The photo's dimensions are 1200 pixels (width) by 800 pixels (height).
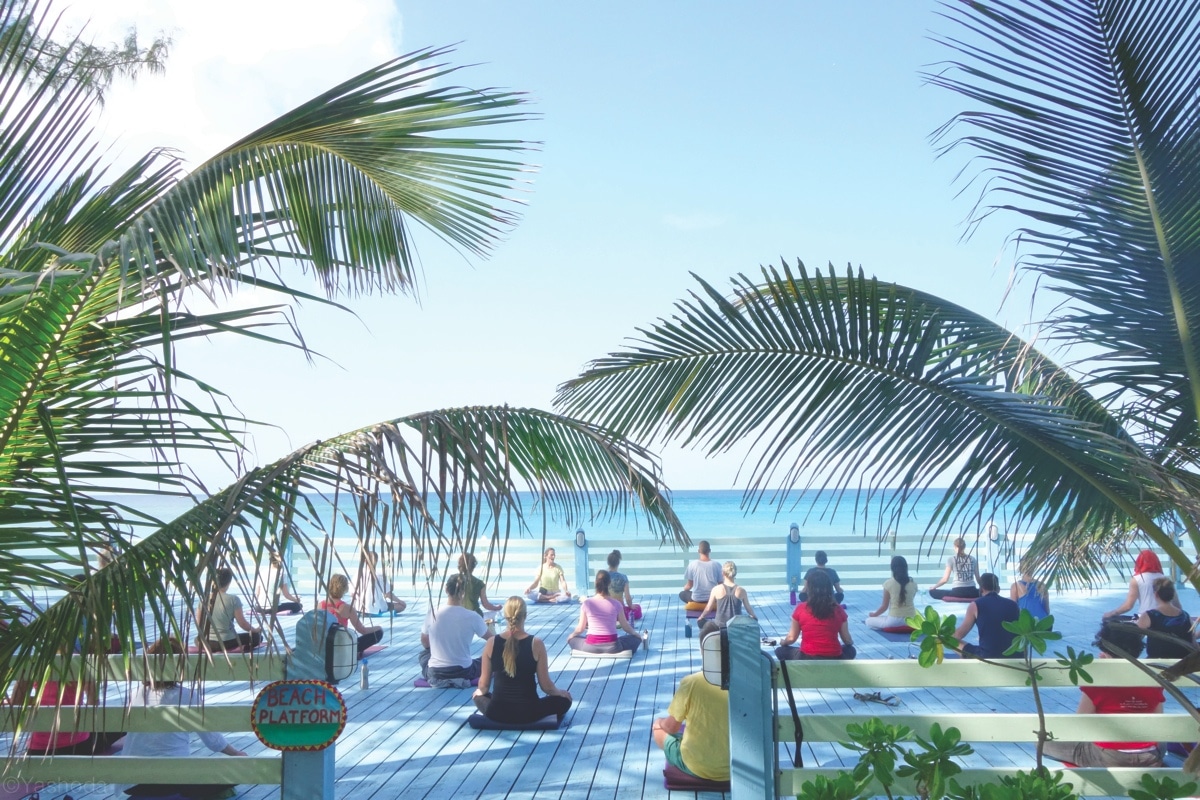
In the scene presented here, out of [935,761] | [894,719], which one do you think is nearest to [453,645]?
[894,719]

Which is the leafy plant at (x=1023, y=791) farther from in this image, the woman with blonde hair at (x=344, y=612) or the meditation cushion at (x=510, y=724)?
the woman with blonde hair at (x=344, y=612)

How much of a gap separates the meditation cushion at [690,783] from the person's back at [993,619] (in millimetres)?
3214

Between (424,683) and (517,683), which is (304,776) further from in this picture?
(424,683)

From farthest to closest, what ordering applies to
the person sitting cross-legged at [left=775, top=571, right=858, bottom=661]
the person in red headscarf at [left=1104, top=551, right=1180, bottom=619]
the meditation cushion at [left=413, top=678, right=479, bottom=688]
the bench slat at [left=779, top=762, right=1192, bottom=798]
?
the person in red headscarf at [left=1104, top=551, right=1180, bottom=619] < the meditation cushion at [left=413, top=678, right=479, bottom=688] < the person sitting cross-legged at [left=775, top=571, right=858, bottom=661] < the bench slat at [left=779, top=762, right=1192, bottom=798]

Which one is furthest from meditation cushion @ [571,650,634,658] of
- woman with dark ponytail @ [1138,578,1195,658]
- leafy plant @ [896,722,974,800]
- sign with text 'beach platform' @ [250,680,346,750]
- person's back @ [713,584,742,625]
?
leafy plant @ [896,722,974,800]

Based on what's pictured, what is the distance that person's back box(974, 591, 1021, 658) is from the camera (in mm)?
7113

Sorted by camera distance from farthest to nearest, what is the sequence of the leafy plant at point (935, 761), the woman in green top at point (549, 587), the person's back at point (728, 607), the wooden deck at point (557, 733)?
1. the woman in green top at point (549, 587)
2. the person's back at point (728, 607)
3. the wooden deck at point (557, 733)
4. the leafy plant at point (935, 761)

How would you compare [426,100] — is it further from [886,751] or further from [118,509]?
[886,751]

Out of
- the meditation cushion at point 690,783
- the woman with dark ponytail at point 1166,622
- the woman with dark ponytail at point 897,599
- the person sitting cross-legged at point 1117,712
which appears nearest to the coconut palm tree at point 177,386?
the meditation cushion at point 690,783

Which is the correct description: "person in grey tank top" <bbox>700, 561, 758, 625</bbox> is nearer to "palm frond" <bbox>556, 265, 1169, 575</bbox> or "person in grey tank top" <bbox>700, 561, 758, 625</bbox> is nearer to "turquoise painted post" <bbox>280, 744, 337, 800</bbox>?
"turquoise painted post" <bbox>280, 744, 337, 800</bbox>

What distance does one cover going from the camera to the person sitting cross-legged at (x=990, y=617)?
23.4ft

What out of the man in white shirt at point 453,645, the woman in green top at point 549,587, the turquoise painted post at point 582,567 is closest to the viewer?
the man in white shirt at point 453,645

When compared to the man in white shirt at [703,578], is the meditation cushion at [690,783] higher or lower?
lower

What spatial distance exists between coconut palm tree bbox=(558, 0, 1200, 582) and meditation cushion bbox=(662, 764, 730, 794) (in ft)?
8.71
